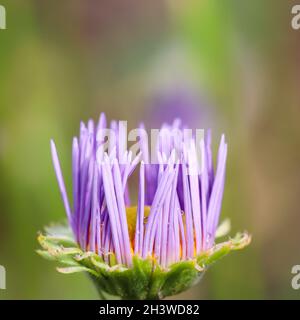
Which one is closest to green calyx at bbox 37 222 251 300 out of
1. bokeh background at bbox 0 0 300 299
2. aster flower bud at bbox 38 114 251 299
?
aster flower bud at bbox 38 114 251 299

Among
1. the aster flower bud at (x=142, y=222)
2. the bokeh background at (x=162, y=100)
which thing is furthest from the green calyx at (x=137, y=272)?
the bokeh background at (x=162, y=100)

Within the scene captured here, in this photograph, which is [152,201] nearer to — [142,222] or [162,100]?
[142,222]

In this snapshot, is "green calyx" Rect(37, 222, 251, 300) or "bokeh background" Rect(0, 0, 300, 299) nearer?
"green calyx" Rect(37, 222, 251, 300)

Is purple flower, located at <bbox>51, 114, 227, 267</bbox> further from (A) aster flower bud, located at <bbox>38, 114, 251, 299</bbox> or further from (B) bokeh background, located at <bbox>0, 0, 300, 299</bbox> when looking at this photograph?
(B) bokeh background, located at <bbox>0, 0, 300, 299</bbox>

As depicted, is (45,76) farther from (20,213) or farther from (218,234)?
(218,234)

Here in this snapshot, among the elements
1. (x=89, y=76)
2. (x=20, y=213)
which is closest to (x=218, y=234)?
(x=20, y=213)

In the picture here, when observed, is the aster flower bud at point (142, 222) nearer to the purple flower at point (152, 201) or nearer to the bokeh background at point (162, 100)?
the purple flower at point (152, 201)

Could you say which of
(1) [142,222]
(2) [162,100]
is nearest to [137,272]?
(1) [142,222]
